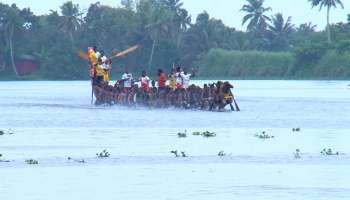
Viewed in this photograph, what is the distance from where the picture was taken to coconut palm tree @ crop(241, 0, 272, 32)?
511 feet

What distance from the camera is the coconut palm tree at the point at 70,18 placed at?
150 m

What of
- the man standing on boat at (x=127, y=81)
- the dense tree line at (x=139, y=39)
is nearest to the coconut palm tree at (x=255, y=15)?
the dense tree line at (x=139, y=39)

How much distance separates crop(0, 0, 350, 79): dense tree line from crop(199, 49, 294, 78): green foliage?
11 cm

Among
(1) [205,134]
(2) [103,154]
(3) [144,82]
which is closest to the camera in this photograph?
(2) [103,154]

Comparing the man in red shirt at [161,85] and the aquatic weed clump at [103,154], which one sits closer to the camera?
the aquatic weed clump at [103,154]

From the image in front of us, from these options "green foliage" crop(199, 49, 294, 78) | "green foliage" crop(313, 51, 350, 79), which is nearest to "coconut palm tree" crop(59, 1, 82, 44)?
"green foliage" crop(199, 49, 294, 78)

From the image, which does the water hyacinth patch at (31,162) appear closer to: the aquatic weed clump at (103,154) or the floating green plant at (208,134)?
the aquatic weed clump at (103,154)

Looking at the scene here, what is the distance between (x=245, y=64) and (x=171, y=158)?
107 meters

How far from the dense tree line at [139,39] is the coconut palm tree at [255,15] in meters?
0.24

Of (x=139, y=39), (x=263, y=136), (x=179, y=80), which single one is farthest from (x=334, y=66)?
(x=263, y=136)

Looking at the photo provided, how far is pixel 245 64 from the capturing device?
133m

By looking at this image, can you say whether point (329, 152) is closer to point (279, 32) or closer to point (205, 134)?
point (205, 134)

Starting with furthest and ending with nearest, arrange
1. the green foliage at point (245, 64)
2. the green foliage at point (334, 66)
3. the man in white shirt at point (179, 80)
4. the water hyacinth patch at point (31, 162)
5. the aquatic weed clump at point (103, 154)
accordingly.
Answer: the green foliage at point (245, 64) < the green foliage at point (334, 66) < the man in white shirt at point (179, 80) < the aquatic weed clump at point (103, 154) < the water hyacinth patch at point (31, 162)

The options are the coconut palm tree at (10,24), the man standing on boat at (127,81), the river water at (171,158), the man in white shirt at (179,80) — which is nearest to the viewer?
the river water at (171,158)
